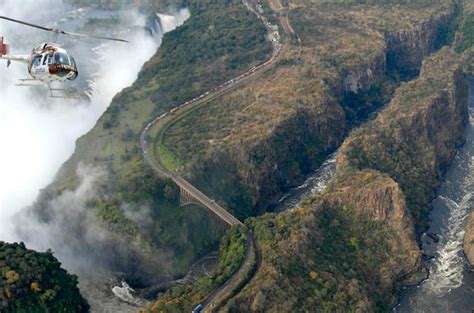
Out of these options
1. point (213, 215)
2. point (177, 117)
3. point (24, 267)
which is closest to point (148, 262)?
point (213, 215)

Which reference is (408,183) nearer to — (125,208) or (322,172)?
(322,172)

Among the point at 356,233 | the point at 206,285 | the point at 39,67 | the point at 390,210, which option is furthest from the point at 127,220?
the point at 390,210

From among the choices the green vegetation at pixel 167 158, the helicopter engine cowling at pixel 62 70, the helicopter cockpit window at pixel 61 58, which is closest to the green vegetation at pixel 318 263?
the green vegetation at pixel 167 158

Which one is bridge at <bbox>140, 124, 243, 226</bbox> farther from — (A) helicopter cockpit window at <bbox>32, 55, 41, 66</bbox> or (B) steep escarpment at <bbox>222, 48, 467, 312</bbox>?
(A) helicopter cockpit window at <bbox>32, 55, 41, 66</bbox>

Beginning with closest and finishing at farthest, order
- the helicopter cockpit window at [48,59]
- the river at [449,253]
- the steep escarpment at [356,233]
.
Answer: the helicopter cockpit window at [48,59]
the steep escarpment at [356,233]
the river at [449,253]

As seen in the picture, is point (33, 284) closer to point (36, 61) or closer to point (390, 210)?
point (36, 61)

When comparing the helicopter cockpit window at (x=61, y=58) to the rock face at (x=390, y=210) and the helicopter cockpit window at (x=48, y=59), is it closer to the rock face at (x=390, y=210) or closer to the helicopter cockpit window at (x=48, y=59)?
the helicopter cockpit window at (x=48, y=59)
